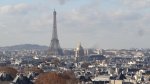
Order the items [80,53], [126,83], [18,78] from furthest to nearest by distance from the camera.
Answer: [80,53] < [126,83] < [18,78]

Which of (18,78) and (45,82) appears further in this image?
(45,82)

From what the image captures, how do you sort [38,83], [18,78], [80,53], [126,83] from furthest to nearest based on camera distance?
[80,53], [126,83], [38,83], [18,78]

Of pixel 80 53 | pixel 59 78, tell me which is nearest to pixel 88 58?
pixel 80 53

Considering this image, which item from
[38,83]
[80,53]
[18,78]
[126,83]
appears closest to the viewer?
[18,78]

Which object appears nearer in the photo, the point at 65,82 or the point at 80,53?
the point at 65,82

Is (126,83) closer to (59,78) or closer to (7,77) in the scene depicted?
(59,78)

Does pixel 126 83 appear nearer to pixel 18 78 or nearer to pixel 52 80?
pixel 52 80

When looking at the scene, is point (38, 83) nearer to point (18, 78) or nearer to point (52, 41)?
point (18, 78)
